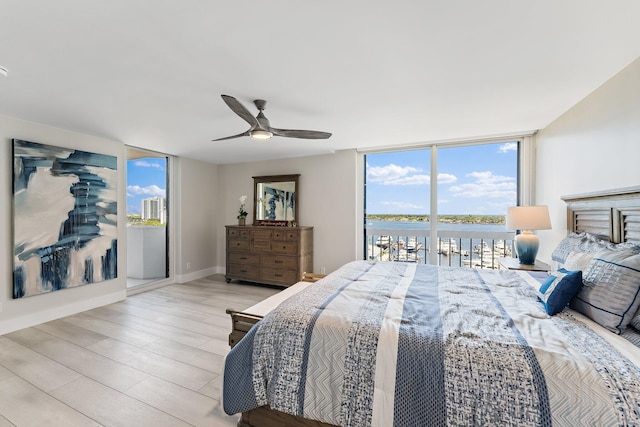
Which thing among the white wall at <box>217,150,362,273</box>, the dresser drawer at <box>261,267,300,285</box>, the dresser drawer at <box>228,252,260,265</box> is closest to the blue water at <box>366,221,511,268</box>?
the white wall at <box>217,150,362,273</box>

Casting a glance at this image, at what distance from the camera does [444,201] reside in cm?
418

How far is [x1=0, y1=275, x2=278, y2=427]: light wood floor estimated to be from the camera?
1.74m

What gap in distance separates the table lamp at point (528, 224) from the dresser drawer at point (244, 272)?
3.78 metres

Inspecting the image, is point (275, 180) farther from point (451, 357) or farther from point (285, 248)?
point (451, 357)

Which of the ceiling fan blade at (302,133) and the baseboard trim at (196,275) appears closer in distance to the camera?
the ceiling fan blade at (302,133)

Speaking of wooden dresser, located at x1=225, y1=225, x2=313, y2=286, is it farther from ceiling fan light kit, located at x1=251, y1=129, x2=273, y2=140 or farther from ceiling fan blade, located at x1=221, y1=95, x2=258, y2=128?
ceiling fan blade, located at x1=221, y1=95, x2=258, y2=128

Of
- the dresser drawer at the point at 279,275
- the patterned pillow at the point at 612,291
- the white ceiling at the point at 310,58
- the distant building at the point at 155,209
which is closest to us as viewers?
the patterned pillow at the point at 612,291

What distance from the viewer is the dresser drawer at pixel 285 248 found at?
4.54 meters

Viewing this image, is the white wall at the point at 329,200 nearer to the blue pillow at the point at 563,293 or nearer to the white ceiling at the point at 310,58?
the white ceiling at the point at 310,58

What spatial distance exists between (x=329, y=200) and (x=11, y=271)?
160 inches

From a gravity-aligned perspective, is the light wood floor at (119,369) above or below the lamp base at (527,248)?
below

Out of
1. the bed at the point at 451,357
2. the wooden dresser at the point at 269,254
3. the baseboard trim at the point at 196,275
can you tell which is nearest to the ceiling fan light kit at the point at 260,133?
the bed at the point at 451,357

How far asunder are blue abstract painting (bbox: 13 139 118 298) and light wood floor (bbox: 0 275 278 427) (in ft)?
1.79

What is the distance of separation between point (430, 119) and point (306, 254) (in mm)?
2820
